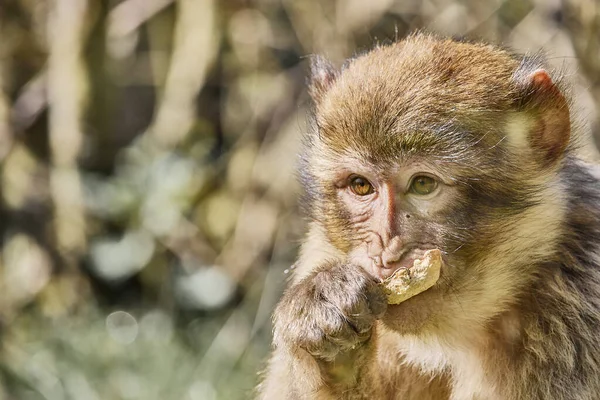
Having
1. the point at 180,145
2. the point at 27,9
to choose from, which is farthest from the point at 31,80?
the point at 180,145

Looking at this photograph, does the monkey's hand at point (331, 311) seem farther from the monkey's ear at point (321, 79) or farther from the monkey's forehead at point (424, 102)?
the monkey's ear at point (321, 79)

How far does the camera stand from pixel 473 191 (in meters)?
3.02

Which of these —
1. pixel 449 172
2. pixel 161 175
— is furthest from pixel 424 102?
pixel 161 175

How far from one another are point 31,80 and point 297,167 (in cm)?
425

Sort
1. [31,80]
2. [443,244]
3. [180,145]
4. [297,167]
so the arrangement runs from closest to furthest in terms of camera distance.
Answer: [443,244] < [297,167] < [180,145] < [31,80]

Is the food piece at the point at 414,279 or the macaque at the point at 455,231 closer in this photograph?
the food piece at the point at 414,279

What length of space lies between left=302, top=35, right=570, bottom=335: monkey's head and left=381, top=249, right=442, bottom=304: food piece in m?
0.04

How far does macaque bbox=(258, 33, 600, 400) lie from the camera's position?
117 inches

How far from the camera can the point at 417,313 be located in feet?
9.80

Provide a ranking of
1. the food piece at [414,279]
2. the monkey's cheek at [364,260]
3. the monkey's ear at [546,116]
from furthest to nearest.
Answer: the monkey's ear at [546,116] < the monkey's cheek at [364,260] < the food piece at [414,279]

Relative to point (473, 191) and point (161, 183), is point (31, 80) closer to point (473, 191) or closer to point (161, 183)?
point (161, 183)

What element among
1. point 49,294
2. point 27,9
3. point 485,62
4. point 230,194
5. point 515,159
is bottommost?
point 49,294

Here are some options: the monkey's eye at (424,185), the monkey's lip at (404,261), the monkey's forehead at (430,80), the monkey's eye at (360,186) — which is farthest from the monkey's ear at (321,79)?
the monkey's lip at (404,261)

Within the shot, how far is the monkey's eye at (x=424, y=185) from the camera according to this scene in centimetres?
298
